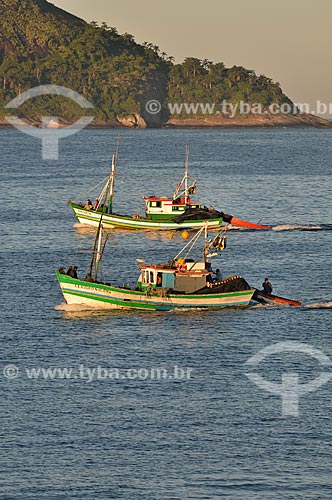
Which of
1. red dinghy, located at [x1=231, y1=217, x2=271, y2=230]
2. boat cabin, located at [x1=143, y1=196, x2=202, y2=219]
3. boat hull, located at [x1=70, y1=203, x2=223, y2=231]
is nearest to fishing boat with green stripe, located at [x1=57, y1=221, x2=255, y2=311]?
boat hull, located at [x1=70, y1=203, x2=223, y2=231]

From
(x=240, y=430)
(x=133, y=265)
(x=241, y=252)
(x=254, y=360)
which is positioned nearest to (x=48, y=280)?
(x=133, y=265)

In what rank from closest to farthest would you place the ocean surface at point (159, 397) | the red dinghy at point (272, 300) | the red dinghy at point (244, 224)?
the ocean surface at point (159, 397)
the red dinghy at point (272, 300)
the red dinghy at point (244, 224)

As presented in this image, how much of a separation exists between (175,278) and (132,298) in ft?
10.7

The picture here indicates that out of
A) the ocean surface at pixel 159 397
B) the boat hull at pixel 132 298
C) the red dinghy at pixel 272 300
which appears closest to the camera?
the ocean surface at pixel 159 397

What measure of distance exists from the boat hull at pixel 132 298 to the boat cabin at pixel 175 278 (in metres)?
0.73

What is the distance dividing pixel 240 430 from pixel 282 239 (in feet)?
220

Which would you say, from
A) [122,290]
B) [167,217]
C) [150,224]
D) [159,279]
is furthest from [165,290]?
[167,217]

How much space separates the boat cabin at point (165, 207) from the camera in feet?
439

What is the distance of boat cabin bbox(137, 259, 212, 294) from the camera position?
8731 cm

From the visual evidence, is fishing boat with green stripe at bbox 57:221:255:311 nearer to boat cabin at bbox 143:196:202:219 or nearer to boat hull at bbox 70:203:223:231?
boat hull at bbox 70:203:223:231

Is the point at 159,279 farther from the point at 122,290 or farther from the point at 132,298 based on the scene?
the point at 122,290

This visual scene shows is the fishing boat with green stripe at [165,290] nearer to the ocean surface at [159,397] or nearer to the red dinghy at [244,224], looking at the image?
the ocean surface at [159,397]

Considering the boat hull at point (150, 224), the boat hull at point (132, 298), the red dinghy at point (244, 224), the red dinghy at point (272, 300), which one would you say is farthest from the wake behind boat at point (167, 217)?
the boat hull at point (132, 298)

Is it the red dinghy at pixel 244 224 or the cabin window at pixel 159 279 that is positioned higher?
the red dinghy at pixel 244 224
